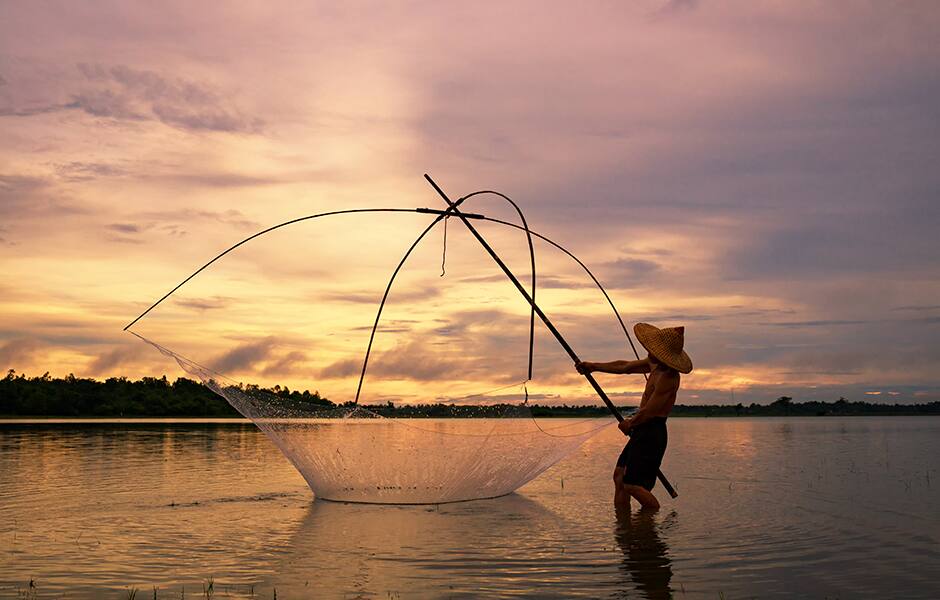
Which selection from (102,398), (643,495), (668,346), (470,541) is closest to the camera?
(470,541)

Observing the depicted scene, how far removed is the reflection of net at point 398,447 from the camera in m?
10.3

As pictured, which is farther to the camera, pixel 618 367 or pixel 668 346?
pixel 618 367

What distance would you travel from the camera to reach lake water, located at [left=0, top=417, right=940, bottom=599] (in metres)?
6.17

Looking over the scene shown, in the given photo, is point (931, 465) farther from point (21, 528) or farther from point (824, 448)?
point (21, 528)

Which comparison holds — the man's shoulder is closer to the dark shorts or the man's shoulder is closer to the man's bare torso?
the man's bare torso

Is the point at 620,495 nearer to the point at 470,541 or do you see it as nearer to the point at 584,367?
the point at 584,367

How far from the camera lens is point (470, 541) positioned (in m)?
8.02

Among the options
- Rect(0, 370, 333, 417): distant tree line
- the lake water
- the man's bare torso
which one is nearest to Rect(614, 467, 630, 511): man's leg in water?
the lake water

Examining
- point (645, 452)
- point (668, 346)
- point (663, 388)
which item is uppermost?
point (668, 346)

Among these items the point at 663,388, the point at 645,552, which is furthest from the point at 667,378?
the point at 645,552

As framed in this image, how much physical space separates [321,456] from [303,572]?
408 cm

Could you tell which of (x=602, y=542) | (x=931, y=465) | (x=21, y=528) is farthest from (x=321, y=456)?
(x=931, y=465)

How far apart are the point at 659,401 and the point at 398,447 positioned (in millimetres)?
3098

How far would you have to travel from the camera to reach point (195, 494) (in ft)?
38.8
